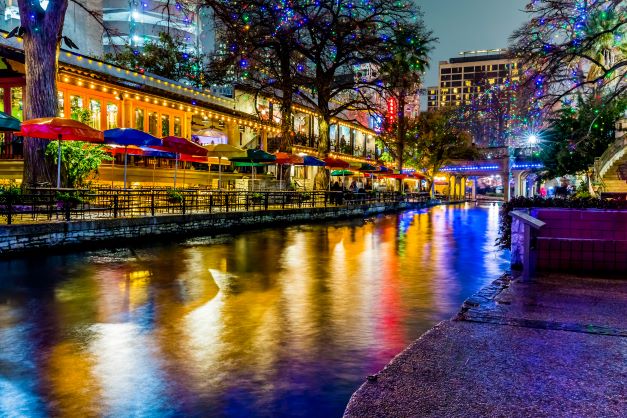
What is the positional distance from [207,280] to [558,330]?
18.9ft

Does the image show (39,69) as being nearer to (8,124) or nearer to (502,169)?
(8,124)

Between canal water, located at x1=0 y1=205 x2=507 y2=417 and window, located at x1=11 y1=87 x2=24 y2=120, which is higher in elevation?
window, located at x1=11 y1=87 x2=24 y2=120

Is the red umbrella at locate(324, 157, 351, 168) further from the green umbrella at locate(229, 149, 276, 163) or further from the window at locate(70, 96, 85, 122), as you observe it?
the window at locate(70, 96, 85, 122)

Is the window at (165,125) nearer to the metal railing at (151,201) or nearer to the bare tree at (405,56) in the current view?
the metal railing at (151,201)

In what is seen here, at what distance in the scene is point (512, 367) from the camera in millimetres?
4281

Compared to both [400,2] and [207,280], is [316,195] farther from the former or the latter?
[207,280]

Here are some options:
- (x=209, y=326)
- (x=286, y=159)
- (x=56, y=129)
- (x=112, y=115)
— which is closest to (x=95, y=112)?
(x=112, y=115)

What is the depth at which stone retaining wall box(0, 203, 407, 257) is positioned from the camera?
40.2ft

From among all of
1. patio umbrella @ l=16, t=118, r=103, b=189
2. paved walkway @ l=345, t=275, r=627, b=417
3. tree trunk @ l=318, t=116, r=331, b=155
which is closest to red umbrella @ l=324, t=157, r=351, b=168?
tree trunk @ l=318, t=116, r=331, b=155

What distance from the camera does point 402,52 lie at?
3117 cm

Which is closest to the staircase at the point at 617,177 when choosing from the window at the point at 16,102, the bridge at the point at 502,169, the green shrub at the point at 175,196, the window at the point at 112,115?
the green shrub at the point at 175,196

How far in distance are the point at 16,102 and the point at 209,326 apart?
21.4 meters

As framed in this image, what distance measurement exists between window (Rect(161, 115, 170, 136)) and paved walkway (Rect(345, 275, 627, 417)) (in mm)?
24726

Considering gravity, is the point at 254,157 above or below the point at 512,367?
above
